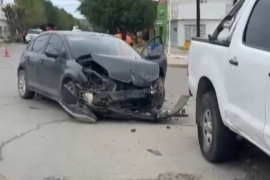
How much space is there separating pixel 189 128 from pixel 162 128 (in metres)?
0.46

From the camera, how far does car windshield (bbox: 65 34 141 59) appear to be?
33.2 feet

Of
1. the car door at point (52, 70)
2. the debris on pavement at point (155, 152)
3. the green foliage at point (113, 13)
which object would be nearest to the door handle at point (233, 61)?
the debris on pavement at point (155, 152)

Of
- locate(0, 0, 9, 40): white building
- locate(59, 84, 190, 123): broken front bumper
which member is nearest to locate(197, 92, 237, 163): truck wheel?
locate(59, 84, 190, 123): broken front bumper

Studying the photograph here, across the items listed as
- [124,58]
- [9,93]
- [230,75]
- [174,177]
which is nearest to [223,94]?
[230,75]

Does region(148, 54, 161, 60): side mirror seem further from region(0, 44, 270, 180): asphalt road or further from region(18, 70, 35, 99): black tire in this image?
region(18, 70, 35, 99): black tire

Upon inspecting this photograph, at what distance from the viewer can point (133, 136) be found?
26.5 feet

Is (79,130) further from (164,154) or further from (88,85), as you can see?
(164,154)

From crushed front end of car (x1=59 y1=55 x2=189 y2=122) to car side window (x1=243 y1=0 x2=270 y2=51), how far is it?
3.74 metres

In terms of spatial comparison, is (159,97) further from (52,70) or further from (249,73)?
(249,73)

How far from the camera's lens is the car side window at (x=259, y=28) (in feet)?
17.0

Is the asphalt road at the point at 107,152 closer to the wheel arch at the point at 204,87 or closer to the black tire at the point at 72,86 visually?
the black tire at the point at 72,86

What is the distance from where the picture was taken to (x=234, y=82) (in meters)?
5.59

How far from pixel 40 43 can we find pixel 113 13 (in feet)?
126

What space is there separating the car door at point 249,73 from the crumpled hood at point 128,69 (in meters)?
3.42
